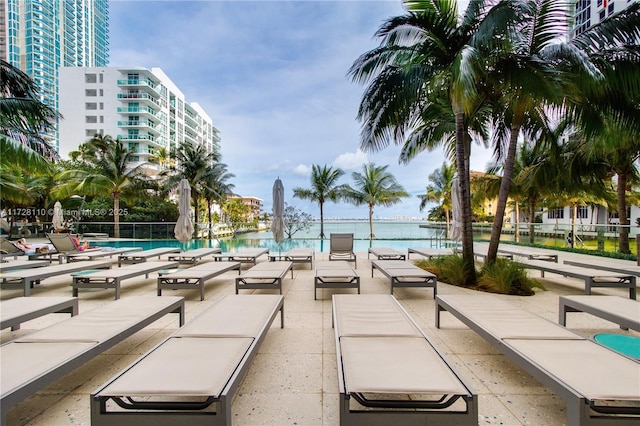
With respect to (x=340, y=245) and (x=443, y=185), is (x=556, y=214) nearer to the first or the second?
(x=443, y=185)

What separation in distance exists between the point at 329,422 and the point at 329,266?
13.6 ft

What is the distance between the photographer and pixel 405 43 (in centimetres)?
582

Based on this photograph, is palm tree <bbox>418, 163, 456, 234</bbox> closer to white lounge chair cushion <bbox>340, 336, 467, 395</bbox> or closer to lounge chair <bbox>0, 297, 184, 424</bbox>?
white lounge chair cushion <bbox>340, 336, 467, 395</bbox>

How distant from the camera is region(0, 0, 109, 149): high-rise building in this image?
1475cm

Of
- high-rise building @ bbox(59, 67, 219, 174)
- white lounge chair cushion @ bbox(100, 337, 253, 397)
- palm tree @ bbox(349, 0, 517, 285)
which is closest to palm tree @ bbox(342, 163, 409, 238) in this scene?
palm tree @ bbox(349, 0, 517, 285)

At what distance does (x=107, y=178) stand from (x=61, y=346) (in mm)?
20684

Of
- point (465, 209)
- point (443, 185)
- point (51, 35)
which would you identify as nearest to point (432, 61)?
point (465, 209)

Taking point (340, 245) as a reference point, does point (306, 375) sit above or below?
below

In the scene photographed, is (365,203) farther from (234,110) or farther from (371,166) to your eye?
(234,110)

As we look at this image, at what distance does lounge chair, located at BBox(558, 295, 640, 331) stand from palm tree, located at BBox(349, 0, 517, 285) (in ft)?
7.73

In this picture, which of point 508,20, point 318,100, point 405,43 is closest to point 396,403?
point 508,20

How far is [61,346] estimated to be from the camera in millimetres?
2326

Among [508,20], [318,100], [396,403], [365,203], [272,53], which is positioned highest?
[272,53]

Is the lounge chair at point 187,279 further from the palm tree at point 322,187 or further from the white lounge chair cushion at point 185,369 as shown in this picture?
the palm tree at point 322,187
